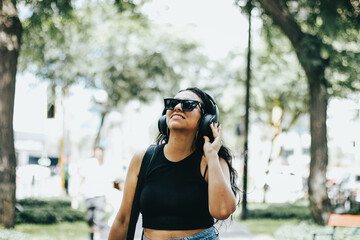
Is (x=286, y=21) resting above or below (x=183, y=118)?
above

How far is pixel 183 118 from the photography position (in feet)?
8.40

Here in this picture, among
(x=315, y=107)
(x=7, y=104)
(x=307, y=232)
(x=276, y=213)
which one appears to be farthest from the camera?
(x=276, y=213)

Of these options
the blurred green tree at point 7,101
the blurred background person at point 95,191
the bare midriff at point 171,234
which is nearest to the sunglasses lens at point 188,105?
the bare midriff at point 171,234

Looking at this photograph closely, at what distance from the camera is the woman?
2381mm

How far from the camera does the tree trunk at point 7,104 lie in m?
9.16

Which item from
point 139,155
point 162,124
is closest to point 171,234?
point 139,155

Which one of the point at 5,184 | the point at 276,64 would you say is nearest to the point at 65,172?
the point at 276,64

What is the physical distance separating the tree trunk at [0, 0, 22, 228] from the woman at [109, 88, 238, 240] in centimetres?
716

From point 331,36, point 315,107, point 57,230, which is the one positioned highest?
point 331,36

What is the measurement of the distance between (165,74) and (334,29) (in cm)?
1191

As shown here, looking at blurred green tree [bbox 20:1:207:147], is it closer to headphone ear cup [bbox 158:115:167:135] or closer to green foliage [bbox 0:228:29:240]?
green foliage [bbox 0:228:29:240]

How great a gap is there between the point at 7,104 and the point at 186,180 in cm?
761

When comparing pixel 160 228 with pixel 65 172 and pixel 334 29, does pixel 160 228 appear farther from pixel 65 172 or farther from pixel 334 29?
pixel 65 172

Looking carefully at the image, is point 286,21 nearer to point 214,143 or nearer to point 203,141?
point 203,141
